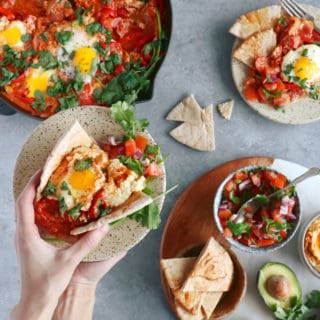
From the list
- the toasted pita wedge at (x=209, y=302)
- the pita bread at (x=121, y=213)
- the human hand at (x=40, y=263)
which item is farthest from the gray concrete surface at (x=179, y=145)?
the human hand at (x=40, y=263)

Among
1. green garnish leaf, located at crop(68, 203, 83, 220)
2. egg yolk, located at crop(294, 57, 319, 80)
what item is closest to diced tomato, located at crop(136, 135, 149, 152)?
green garnish leaf, located at crop(68, 203, 83, 220)

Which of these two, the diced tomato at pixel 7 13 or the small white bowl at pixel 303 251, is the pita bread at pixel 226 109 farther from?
the diced tomato at pixel 7 13

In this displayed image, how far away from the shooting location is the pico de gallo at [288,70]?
361 centimetres

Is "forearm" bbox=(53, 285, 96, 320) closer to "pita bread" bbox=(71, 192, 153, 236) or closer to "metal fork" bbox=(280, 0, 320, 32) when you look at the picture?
"pita bread" bbox=(71, 192, 153, 236)

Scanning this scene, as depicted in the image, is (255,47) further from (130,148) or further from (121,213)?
(121,213)

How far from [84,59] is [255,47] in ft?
3.71

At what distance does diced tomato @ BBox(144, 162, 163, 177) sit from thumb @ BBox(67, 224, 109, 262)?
1.35ft

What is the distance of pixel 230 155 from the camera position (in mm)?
3826

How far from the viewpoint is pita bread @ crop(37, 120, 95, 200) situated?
9.80ft

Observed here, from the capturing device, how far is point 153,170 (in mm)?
3154

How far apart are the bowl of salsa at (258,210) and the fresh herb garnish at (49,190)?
1.05 m

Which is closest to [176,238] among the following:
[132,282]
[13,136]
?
[132,282]

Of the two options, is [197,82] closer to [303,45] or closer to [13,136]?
[303,45]

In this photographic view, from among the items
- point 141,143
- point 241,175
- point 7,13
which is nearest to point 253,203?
point 241,175
